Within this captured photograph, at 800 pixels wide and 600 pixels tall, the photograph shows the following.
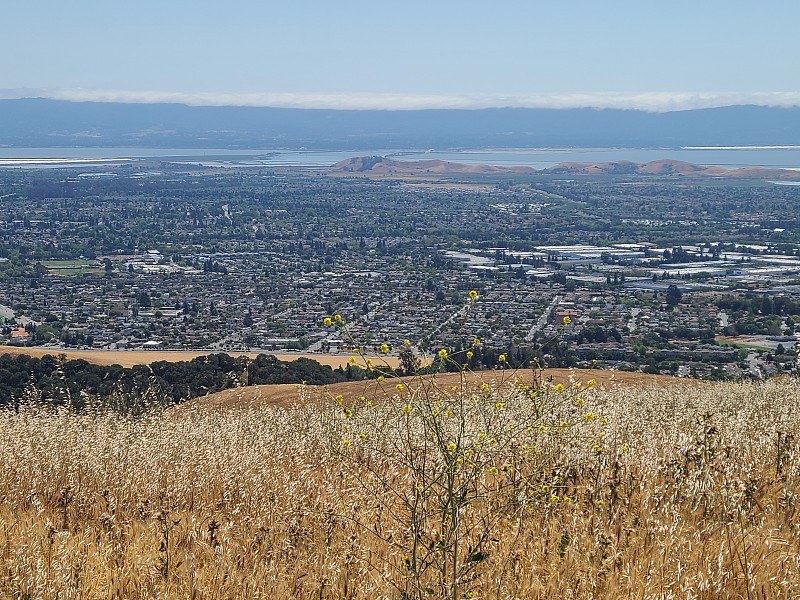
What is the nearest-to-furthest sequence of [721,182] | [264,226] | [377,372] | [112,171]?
[377,372] → [264,226] → [721,182] → [112,171]

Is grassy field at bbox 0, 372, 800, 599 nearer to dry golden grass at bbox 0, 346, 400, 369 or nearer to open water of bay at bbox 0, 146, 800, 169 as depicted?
dry golden grass at bbox 0, 346, 400, 369

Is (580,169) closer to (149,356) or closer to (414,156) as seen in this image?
(414,156)

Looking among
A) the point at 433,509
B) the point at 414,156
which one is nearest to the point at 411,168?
the point at 414,156

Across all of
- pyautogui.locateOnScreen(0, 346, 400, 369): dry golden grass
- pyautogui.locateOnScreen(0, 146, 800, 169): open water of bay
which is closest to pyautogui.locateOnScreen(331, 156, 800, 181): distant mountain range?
pyautogui.locateOnScreen(0, 146, 800, 169): open water of bay

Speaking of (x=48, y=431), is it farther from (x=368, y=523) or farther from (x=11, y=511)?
(x=368, y=523)

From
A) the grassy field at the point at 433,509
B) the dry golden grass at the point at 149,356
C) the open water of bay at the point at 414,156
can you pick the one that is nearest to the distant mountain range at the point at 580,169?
the open water of bay at the point at 414,156

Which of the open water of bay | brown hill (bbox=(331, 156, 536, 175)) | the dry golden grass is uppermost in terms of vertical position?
the open water of bay

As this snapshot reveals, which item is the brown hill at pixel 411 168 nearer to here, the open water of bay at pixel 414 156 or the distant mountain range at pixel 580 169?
the distant mountain range at pixel 580 169

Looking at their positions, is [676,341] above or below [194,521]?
below

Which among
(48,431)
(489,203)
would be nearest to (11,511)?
(48,431)
